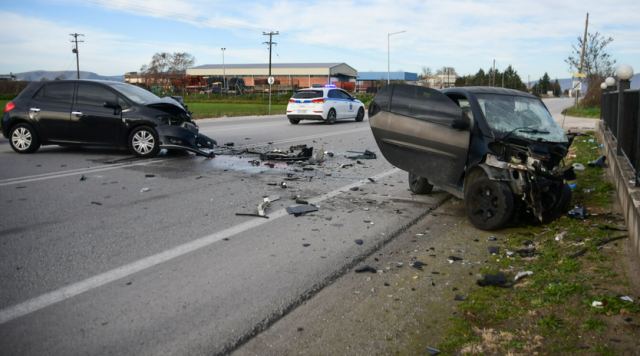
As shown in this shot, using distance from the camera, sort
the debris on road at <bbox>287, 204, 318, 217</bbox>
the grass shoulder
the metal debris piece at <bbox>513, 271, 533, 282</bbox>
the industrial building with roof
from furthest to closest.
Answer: the industrial building with roof
the debris on road at <bbox>287, 204, 318, 217</bbox>
the metal debris piece at <bbox>513, 271, 533, 282</bbox>
the grass shoulder

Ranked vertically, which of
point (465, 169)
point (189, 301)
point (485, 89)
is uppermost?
point (485, 89)

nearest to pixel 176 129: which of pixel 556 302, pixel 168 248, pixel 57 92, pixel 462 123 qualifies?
pixel 57 92

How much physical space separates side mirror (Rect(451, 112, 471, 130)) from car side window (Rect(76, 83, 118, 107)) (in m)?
7.86

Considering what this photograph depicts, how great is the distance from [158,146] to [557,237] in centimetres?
816

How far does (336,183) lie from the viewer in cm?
888

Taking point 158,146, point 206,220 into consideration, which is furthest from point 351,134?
point 206,220

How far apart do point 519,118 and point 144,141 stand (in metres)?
7.62

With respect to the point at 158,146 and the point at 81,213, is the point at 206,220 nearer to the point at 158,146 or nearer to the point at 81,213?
the point at 81,213

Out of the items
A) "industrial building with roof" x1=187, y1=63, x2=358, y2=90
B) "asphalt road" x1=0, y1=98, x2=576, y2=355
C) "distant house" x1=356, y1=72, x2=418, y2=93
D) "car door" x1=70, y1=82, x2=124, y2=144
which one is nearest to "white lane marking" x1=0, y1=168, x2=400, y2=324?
"asphalt road" x1=0, y1=98, x2=576, y2=355

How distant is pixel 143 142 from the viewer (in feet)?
36.8

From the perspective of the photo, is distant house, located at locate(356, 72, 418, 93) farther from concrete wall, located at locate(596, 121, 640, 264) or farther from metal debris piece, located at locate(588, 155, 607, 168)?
concrete wall, located at locate(596, 121, 640, 264)

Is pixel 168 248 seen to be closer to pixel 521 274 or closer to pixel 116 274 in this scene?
pixel 116 274

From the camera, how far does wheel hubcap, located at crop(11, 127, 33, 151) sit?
11.8 meters

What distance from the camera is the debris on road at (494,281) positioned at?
4.34 metres
